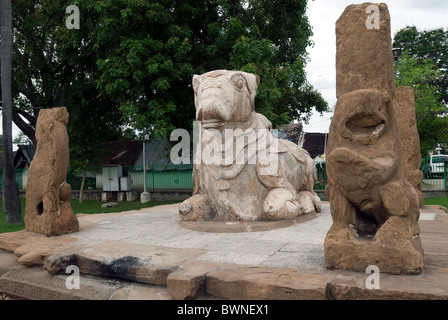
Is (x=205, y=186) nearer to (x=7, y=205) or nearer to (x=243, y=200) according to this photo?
(x=243, y=200)

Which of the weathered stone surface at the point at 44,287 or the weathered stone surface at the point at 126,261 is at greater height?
the weathered stone surface at the point at 126,261

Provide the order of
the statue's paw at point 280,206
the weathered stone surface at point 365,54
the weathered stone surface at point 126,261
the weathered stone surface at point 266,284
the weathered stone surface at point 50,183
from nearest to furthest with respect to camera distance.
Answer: the weathered stone surface at point 266,284
the weathered stone surface at point 365,54
the weathered stone surface at point 126,261
the weathered stone surface at point 50,183
the statue's paw at point 280,206

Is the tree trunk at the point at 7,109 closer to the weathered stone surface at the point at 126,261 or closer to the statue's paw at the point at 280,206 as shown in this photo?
the weathered stone surface at the point at 126,261

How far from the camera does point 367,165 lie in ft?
8.66

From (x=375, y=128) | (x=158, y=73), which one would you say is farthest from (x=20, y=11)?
(x=375, y=128)

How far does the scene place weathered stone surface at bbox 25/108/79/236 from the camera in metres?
4.46

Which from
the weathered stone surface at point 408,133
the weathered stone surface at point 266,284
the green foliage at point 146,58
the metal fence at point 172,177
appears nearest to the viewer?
the weathered stone surface at point 266,284

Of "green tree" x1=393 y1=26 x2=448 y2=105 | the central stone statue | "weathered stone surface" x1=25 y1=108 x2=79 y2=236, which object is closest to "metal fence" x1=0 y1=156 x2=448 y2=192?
the central stone statue

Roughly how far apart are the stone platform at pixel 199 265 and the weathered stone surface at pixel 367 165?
0.14 meters

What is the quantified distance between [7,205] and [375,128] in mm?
8291

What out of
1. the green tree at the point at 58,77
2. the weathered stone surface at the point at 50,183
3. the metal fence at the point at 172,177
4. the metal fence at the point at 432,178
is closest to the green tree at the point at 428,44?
the metal fence at the point at 172,177

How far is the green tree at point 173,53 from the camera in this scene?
869 centimetres

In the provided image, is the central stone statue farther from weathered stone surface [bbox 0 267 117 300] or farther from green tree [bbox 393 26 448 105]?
green tree [bbox 393 26 448 105]

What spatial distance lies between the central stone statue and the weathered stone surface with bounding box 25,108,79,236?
1.40 m
